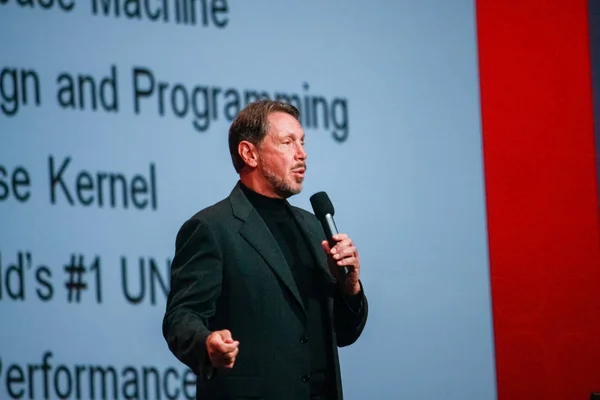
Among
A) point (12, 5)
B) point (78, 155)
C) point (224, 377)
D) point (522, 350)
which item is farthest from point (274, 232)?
point (522, 350)

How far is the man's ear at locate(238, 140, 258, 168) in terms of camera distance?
295cm

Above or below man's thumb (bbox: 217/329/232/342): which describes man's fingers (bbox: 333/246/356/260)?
above

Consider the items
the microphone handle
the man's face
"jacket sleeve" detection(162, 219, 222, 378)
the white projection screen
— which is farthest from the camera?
the white projection screen

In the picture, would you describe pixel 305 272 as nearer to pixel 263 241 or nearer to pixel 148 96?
pixel 263 241

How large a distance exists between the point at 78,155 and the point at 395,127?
1.23 metres

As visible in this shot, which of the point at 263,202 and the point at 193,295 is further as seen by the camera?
the point at 263,202

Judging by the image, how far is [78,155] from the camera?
11.9 ft

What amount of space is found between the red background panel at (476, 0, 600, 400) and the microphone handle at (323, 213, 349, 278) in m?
1.71

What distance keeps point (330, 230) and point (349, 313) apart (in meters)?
0.26

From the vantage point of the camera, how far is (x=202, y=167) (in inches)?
150

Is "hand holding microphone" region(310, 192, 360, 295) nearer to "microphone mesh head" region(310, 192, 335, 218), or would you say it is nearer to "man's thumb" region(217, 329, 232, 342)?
"microphone mesh head" region(310, 192, 335, 218)

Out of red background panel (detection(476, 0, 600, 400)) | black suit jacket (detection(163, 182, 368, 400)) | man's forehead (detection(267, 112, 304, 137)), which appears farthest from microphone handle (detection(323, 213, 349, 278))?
red background panel (detection(476, 0, 600, 400))

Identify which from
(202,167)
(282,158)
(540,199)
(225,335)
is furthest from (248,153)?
(540,199)

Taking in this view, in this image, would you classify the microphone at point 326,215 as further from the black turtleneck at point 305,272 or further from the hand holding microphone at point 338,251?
the black turtleneck at point 305,272
